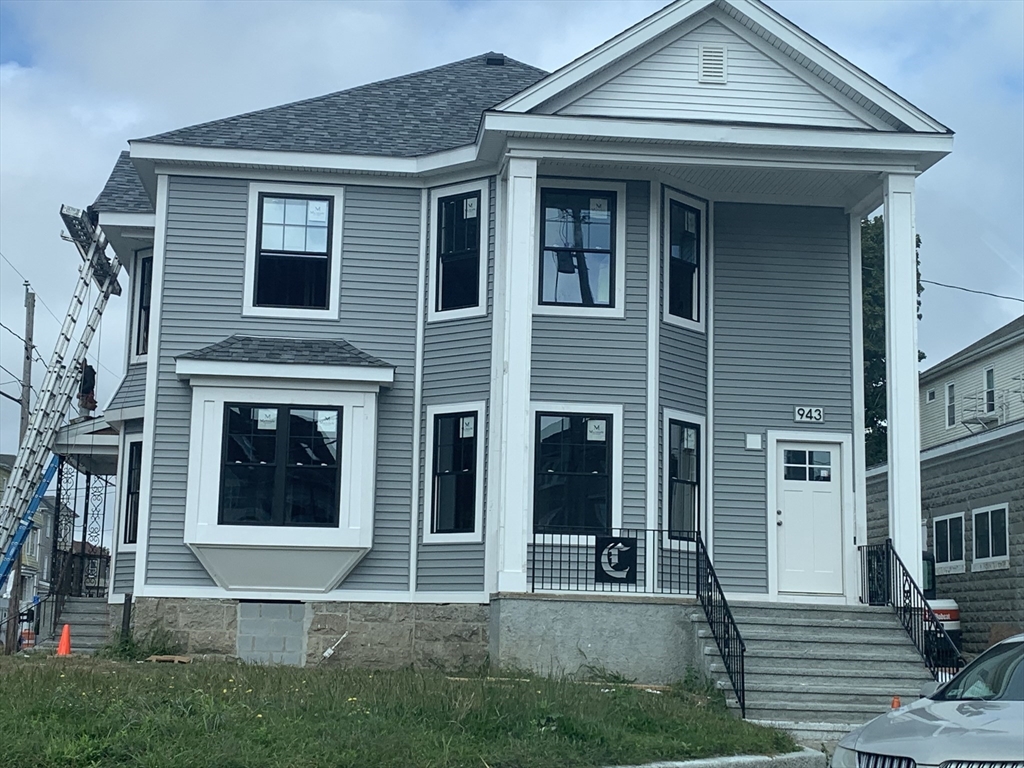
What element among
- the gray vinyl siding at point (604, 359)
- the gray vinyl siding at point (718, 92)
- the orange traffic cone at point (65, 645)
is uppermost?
the gray vinyl siding at point (718, 92)

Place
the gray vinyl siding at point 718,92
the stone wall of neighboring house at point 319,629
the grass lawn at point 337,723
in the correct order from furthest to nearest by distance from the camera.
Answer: the stone wall of neighboring house at point 319,629, the gray vinyl siding at point 718,92, the grass lawn at point 337,723

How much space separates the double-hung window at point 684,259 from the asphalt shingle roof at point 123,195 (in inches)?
313

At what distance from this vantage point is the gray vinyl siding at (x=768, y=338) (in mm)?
18547

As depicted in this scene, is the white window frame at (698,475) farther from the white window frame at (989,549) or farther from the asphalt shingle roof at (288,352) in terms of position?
the white window frame at (989,549)

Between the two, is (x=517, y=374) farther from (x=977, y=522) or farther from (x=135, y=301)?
(x=977, y=522)

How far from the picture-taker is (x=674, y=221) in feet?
60.7

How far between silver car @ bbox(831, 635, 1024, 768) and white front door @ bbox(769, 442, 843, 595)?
9156 mm

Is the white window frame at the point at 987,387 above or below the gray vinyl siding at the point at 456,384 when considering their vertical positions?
above

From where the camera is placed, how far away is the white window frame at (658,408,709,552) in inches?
699

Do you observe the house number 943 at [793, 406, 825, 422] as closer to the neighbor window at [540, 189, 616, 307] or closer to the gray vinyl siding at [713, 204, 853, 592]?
the gray vinyl siding at [713, 204, 853, 592]

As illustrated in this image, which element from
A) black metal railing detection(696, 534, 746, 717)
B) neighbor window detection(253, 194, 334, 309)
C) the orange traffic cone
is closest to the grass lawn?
black metal railing detection(696, 534, 746, 717)

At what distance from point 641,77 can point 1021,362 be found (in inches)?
803

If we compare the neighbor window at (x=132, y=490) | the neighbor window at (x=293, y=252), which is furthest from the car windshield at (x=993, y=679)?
the neighbor window at (x=132, y=490)

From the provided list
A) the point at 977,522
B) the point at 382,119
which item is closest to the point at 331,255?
the point at 382,119
